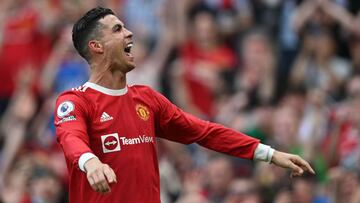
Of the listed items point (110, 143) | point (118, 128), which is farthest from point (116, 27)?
point (110, 143)

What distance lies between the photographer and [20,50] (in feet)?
52.4

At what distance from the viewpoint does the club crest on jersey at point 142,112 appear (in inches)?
327

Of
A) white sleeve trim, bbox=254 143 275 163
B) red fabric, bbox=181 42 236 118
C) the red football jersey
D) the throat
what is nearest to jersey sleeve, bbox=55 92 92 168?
the red football jersey

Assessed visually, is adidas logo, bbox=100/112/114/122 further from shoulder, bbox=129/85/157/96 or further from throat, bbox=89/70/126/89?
shoulder, bbox=129/85/157/96

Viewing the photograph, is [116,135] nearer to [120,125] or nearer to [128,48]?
[120,125]

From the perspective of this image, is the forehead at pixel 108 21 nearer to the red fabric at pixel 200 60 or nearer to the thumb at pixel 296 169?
the thumb at pixel 296 169

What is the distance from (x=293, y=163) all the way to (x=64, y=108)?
166cm

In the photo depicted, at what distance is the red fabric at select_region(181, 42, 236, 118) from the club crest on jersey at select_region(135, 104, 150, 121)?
6016 millimetres

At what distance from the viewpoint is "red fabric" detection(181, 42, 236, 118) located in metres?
14.5

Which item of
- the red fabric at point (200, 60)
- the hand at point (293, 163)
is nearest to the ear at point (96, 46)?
the hand at point (293, 163)

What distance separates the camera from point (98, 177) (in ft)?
23.1

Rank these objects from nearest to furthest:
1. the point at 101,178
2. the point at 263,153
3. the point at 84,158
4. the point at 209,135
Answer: the point at 101,178 < the point at 84,158 < the point at 263,153 < the point at 209,135

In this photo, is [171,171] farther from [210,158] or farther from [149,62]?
[149,62]

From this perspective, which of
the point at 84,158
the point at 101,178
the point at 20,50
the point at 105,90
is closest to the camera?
the point at 101,178
